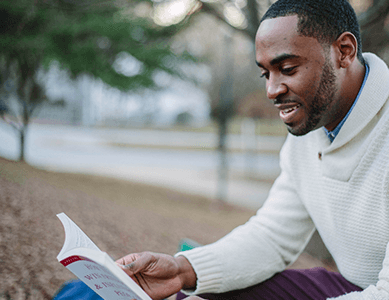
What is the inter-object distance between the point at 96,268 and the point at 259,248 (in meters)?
0.95

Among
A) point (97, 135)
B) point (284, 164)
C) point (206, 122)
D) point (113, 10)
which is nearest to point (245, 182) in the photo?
point (113, 10)

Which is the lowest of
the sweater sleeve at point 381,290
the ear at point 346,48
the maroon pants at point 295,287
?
the maroon pants at point 295,287

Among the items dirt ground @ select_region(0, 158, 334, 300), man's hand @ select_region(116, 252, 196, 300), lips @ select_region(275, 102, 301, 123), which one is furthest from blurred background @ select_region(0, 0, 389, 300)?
lips @ select_region(275, 102, 301, 123)

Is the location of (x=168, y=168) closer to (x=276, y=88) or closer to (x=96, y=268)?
(x=276, y=88)

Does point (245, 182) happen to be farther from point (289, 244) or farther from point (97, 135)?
point (97, 135)

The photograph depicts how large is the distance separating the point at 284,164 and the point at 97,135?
962 inches

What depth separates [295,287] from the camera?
1837 mm

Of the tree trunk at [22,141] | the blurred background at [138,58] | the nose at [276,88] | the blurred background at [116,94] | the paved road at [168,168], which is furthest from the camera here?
the paved road at [168,168]

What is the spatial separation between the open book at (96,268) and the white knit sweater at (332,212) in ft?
1.75

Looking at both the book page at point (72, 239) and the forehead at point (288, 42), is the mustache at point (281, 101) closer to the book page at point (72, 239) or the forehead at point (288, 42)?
the forehead at point (288, 42)

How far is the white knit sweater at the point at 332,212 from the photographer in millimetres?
1493

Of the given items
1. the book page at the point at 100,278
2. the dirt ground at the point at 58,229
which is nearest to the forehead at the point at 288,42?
the book page at the point at 100,278

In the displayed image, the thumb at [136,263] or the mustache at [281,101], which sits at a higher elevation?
the mustache at [281,101]

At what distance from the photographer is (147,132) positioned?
28516 millimetres
